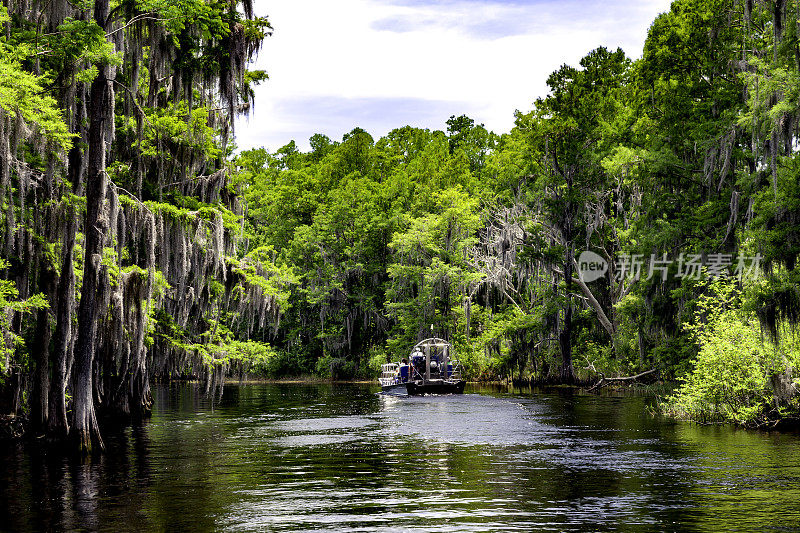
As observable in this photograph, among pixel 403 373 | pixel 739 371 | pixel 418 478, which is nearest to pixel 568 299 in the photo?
pixel 403 373

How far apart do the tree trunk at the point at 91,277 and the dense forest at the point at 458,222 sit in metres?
0.05

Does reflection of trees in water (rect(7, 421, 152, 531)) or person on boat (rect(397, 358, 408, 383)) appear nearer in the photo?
reflection of trees in water (rect(7, 421, 152, 531))

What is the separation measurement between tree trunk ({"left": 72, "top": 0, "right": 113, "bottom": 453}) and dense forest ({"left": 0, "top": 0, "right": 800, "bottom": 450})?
2.0 inches

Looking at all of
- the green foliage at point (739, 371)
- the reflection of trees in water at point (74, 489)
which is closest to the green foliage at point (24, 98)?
the reflection of trees in water at point (74, 489)

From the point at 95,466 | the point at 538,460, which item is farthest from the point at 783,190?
the point at 95,466

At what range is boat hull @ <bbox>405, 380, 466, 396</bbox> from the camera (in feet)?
154

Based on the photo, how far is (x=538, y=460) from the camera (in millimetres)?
19594

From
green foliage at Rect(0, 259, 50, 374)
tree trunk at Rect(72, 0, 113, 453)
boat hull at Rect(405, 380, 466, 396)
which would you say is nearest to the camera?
green foliage at Rect(0, 259, 50, 374)

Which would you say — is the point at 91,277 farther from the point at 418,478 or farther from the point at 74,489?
the point at 418,478

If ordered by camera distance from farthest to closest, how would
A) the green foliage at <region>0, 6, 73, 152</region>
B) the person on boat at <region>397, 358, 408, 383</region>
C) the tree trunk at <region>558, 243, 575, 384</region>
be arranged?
the person on boat at <region>397, 358, 408, 383</region>
the tree trunk at <region>558, 243, 575, 384</region>
the green foliage at <region>0, 6, 73, 152</region>

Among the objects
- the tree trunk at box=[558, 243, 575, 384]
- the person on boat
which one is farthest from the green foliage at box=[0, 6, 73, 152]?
the tree trunk at box=[558, 243, 575, 384]

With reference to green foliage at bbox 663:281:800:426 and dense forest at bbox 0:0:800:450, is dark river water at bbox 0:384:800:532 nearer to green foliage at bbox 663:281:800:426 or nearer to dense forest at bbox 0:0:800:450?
green foliage at bbox 663:281:800:426

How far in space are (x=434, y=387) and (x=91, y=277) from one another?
3069 centimetres

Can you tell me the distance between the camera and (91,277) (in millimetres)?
19047
